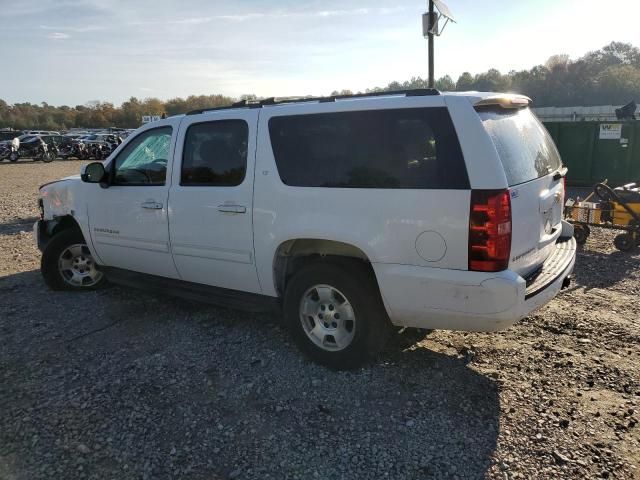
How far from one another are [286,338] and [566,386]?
2.26m

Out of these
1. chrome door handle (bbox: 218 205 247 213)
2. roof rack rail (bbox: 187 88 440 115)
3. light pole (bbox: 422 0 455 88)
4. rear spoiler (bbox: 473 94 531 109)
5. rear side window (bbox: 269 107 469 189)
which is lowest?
chrome door handle (bbox: 218 205 247 213)

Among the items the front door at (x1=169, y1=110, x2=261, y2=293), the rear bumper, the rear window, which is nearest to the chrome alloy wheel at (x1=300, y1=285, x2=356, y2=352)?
the rear bumper

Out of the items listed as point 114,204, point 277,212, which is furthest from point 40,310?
point 277,212

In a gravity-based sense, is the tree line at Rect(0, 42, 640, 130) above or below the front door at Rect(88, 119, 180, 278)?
above

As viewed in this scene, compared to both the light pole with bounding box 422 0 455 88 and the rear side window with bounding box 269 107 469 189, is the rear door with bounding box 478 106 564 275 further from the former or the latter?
the light pole with bounding box 422 0 455 88

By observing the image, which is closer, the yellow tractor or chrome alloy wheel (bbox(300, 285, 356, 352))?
chrome alloy wheel (bbox(300, 285, 356, 352))

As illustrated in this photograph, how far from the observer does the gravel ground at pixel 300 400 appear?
9.41 ft

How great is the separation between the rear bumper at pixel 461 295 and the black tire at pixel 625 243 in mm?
4550

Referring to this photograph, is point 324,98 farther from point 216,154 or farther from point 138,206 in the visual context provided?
point 138,206

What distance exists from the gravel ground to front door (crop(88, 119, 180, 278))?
2.05 ft

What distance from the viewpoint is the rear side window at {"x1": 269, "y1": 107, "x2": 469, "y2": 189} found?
10.6ft

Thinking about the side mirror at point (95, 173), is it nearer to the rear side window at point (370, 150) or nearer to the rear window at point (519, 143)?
the rear side window at point (370, 150)

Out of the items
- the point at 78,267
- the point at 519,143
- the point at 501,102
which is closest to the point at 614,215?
the point at 519,143

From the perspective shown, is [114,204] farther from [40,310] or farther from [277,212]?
[277,212]
